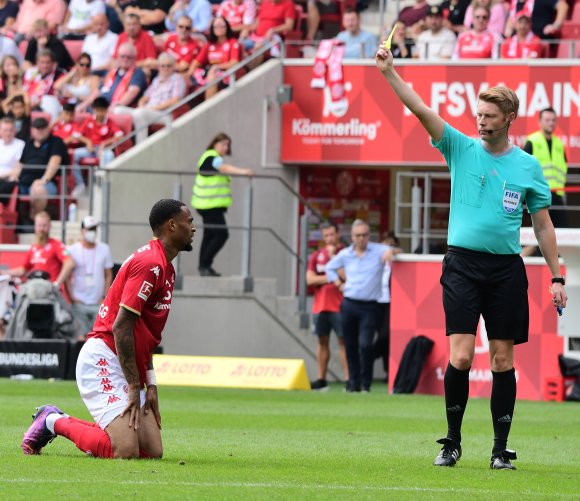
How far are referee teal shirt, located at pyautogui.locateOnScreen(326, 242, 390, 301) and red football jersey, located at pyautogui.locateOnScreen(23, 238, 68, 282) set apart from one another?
13.2 ft

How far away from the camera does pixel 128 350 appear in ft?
30.0

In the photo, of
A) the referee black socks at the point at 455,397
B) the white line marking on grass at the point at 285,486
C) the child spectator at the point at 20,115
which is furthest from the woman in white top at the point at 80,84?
the white line marking on grass at the point at 285,486

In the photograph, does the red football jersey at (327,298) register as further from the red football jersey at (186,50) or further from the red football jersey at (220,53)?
the red football jersey at (186,50)

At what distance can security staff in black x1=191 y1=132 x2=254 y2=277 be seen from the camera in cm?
2272

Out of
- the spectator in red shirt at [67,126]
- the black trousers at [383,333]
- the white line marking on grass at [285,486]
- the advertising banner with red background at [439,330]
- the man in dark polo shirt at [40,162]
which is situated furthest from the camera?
the spectator in red shirt at [67,126]

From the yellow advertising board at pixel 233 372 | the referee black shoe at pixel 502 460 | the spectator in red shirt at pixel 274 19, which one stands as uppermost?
the spectator in red shirt at pixel 274 19

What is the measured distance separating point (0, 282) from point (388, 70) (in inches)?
513

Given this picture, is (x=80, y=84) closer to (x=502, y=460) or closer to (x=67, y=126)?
(x=67, y=126)

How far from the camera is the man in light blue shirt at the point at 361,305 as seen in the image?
1967cm

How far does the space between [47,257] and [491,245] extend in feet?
43.0

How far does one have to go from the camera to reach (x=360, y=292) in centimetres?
1995

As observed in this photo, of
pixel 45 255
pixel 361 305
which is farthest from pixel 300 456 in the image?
pixel 45 255

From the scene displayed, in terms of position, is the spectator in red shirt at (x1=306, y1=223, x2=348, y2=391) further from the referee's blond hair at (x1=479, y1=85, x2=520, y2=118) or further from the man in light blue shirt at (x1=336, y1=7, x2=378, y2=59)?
the referee's blond hair at (x1=479, y1=85, x2=520, y2=118)

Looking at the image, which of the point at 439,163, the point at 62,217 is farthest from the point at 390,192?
the point at 62,217
